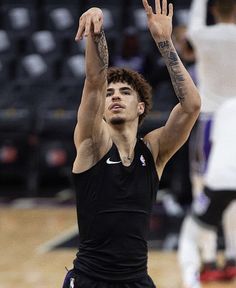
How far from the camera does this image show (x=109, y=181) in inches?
170

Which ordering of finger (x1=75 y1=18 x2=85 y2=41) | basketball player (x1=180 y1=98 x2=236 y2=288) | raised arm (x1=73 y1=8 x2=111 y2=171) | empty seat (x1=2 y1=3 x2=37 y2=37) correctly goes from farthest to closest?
empty seat (x1=2 y1=3 x2=37 y2=37)
basketball player (x1=180 y1=98 x2=236 y2=288)
raised arm (x1=73 y1=8 x2=111 y2=171)
finger (x1=75 y1=18 x2=85 y2=41)

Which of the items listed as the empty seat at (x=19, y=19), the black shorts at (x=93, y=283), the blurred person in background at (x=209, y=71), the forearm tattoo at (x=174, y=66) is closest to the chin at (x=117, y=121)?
the forearm tattoo at (x=174, y=66)

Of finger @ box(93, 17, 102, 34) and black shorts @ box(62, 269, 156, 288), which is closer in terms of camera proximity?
finger @ box(93, 17, 102, 34)

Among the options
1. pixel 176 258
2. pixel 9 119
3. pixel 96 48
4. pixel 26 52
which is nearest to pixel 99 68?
pixel 96 48

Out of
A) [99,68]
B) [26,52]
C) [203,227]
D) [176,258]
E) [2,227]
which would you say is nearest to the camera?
[99,68]

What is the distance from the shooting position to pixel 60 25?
12.6 m

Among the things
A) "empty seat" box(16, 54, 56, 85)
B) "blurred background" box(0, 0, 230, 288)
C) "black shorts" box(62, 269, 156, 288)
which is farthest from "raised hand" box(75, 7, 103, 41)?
"empty seat" box(16, 54, 56, 85)

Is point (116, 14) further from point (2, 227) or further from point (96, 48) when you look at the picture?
point (96, 48)

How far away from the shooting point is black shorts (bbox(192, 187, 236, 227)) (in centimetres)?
654

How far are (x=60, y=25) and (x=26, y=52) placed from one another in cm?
60

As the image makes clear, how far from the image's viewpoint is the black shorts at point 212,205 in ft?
21.4

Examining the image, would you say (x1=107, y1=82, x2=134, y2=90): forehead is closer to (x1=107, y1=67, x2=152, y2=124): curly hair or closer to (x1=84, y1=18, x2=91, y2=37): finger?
(x1=107, y1=67, x2=152, y2=124): curly hair

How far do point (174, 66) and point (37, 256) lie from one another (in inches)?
159

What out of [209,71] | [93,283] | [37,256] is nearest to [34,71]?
[37,256]
